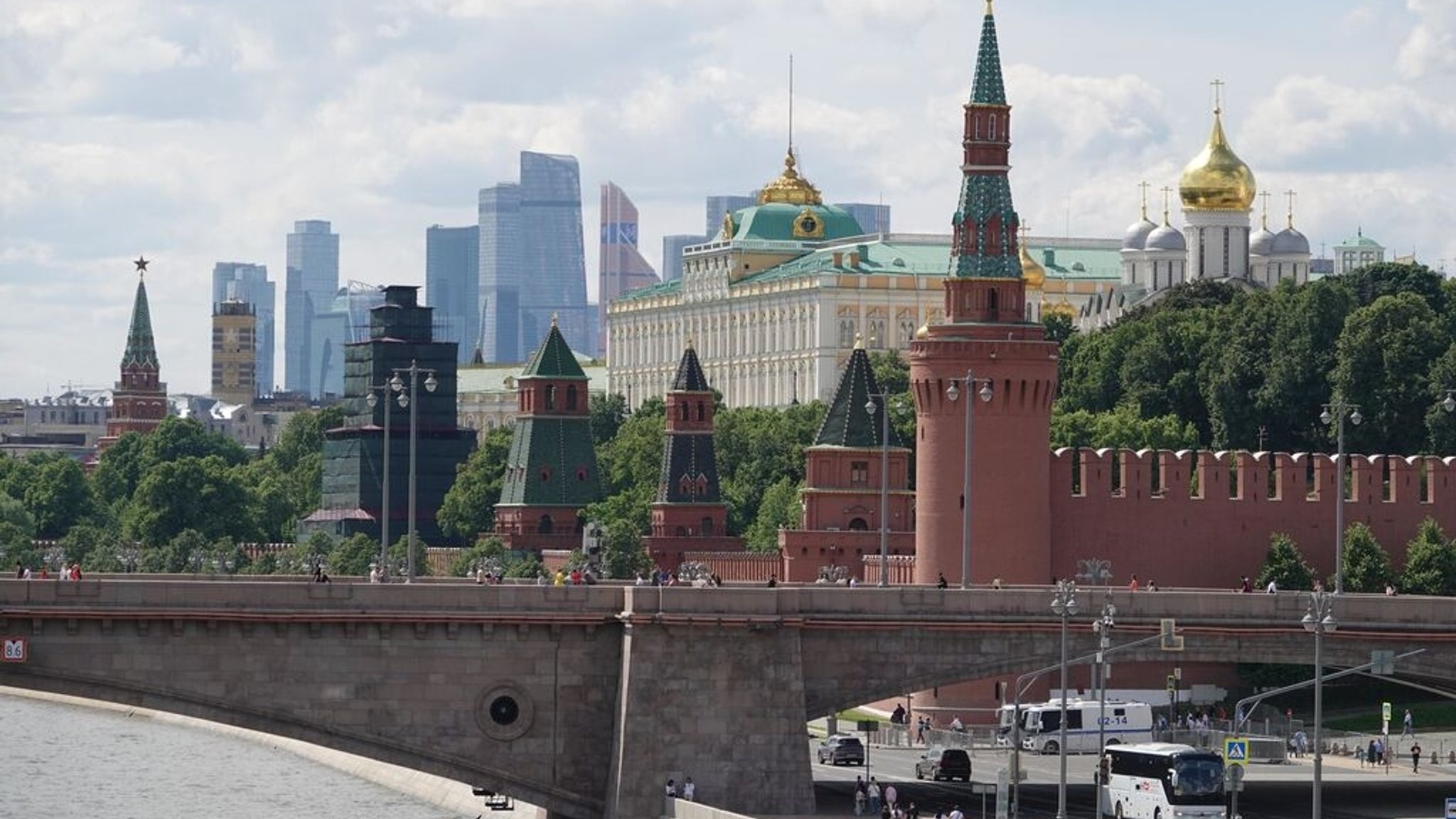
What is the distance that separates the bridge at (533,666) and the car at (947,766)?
33.1ft

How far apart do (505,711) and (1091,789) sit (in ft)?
57.3

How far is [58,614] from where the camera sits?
8806 centimetres

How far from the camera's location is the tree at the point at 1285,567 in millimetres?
127188

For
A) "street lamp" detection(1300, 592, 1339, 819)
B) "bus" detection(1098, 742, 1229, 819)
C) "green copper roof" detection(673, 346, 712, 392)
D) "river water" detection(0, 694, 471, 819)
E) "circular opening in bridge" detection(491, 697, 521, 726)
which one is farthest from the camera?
"green copper roof" detection(673, 346, 712, 392)

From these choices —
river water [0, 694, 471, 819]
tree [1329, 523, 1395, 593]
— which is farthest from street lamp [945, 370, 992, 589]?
river water [0, 694, 471, 819]

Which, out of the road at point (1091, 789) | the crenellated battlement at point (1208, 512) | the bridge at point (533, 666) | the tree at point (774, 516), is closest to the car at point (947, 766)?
the road at point (1091, 789)

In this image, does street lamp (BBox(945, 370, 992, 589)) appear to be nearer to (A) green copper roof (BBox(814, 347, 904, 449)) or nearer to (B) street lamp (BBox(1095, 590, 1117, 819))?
(B) street lamp (BBox(1095, 590, 1117, 819))

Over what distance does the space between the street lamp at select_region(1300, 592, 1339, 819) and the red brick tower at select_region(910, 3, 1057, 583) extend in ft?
95.5

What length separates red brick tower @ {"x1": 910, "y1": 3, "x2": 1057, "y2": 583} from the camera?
5000 inches

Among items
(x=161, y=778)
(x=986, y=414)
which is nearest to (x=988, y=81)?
(x=986, y=414)

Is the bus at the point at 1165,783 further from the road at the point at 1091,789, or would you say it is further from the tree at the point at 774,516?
the tree at the point at 774,516

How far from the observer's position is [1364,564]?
424ft

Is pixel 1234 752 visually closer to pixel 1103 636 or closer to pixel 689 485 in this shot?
pixel 1103 636

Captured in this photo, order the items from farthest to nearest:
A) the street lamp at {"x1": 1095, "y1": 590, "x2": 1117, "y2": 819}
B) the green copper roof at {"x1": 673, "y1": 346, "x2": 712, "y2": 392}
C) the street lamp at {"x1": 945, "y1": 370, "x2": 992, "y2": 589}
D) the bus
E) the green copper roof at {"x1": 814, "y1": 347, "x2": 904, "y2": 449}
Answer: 1. the green copper roof at {"x1": 673, "y1": 346, "x2": 712, "y2": 392}
2. the green copper roof at {"x1": 814, "y1": 347, "x2": 904, "y2": 449}
3. the street lamp at {"x1": 945, "y1": 370, "x2": 992, "y2": 589}
4. the street lamp at {"x1": 1095, "y1": 590, "x2": 1117, "y2": 819}
5. the bus
